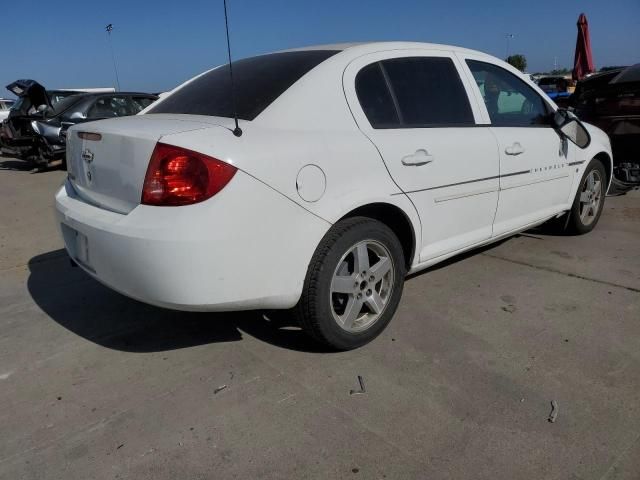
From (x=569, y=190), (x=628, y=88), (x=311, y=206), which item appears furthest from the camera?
(x=628, y=88)

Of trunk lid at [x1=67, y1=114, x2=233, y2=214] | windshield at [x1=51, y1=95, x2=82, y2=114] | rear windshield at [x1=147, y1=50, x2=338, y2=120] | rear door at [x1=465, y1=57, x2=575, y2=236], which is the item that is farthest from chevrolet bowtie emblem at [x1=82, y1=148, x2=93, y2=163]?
windshield at [x1=51, y1=95, x2=82, y2=114]

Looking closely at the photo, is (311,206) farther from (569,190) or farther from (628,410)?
(569,190)

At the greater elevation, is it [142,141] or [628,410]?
[142,141]

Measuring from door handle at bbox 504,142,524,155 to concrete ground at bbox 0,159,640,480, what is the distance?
0.90m

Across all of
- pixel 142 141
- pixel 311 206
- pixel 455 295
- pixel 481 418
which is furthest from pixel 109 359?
pixel 455 295

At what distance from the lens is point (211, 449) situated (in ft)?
6.88

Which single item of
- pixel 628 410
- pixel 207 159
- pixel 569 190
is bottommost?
pixel 628 410

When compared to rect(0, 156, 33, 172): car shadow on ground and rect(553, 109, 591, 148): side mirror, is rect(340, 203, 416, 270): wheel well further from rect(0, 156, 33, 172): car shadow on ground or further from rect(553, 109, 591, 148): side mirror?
rect(0, 156, 33, 172): car shadow on ground

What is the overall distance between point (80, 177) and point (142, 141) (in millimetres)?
691

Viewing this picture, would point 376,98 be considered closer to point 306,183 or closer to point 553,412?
point 306,183

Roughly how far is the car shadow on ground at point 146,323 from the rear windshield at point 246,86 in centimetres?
112

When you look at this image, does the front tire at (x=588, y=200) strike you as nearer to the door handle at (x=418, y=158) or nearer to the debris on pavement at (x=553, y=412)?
the door handle at (x=418, y=158)

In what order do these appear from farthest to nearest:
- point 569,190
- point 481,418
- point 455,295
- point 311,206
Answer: point 569,190, point 455,295, point 311,206, point 481,418

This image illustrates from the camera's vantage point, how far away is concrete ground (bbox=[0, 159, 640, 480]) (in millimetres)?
2021
